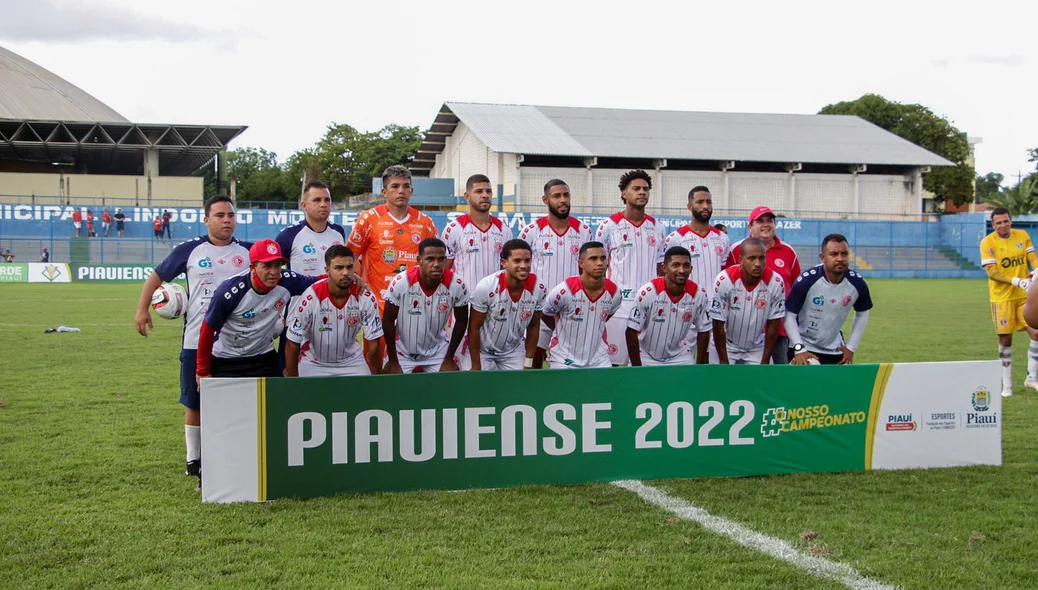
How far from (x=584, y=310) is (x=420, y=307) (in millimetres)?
1267

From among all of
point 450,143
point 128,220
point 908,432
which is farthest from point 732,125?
point 908,432

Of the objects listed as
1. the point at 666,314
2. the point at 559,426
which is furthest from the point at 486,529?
the point at 666,314

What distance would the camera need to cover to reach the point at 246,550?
456cm

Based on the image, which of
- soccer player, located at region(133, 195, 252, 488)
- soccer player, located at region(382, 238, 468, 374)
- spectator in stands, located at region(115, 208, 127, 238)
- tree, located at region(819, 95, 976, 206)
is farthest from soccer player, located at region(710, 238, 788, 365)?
tree, located at region(819, 95, 976, 206)

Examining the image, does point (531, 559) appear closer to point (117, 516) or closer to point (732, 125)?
point (117, 516)

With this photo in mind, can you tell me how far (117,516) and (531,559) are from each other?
8.13 ft

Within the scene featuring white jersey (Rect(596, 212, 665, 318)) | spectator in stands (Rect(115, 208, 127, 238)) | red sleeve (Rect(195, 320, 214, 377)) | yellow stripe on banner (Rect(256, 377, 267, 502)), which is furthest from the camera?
spectator in stands (Rect(115, 208, 127, 238))

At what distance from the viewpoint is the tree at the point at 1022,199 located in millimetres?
61688

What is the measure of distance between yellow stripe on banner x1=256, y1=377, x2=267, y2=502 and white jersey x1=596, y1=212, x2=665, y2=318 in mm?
3482

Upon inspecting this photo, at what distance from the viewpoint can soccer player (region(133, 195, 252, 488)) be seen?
640 centimetres

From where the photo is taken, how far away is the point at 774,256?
8.19m

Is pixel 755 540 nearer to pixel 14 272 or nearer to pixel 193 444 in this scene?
pixel 193 444

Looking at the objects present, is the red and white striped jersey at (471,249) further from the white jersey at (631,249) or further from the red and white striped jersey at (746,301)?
the red and white striped jersey at (746,301)

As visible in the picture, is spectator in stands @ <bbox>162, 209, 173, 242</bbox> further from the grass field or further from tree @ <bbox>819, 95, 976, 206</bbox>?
tree @ <bbox>819, 95, 976, 206</bbox>
